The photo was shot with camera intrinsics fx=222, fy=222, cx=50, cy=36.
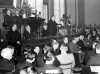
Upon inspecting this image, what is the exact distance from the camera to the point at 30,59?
4512 millimetres

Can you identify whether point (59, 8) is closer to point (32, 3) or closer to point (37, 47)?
point (32, 3)

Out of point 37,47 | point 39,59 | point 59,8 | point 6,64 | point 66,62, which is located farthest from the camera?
point 59,8

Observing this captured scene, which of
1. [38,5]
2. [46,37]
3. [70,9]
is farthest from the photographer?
[70,9]

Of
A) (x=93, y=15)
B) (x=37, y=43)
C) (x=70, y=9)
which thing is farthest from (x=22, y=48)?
(x=93, y=15)

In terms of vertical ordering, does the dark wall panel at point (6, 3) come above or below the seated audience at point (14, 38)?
above

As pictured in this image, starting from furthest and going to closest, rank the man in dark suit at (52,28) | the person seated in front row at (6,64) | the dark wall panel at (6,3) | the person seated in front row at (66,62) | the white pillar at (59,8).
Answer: the white pillar at (59,8) < the man in dark suit at (52,28) < the dark wall panel at (6,3) < the person seated in front row at (66,62) < the person seated in front row at (6,64)

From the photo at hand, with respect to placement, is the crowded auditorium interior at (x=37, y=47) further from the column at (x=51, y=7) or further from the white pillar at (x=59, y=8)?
the white pillar at (x=59, y=8)

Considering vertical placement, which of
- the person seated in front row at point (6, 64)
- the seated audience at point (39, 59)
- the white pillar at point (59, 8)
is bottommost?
the seated audience at point (39, 59)

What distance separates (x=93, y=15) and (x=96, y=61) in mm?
15388

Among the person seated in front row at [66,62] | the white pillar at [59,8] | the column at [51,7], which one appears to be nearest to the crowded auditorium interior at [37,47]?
the person seated in front row at [66,62]

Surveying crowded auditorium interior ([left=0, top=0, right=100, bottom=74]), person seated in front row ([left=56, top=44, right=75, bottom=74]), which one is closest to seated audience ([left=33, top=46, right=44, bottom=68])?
crowded auditorium interior ([left=0, top=0, right=100, bottom=74])

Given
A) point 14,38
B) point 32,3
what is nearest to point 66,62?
point 14,38

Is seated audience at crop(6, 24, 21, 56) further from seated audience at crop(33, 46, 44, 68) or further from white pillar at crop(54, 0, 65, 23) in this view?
white pillar at crop(54, 0, 65, 23)

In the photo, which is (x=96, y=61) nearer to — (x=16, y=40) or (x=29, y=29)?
(x=16, y=40)
